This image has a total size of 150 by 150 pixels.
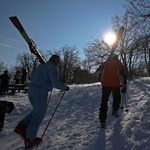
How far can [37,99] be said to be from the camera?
232cm

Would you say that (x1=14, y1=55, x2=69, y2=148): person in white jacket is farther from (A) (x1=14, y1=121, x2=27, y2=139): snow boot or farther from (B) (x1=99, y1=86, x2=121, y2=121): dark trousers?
(B) (x1=99, y1=86, x2=121, y2=121): dark trousers

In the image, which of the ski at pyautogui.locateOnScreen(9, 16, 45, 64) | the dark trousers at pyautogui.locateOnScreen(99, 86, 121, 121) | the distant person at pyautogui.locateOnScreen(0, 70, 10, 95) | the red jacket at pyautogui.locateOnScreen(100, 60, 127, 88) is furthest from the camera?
the distant person at pyautogui.locateOnScreen(0, 70, 10, 95)

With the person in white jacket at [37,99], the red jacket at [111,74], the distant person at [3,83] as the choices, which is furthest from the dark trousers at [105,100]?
the distant person at [3,83]

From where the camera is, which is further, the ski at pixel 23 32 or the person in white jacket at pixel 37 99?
the ski at pixel 23 32

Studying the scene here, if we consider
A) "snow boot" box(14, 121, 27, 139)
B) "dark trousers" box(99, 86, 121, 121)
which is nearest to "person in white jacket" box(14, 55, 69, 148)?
"snow boot" box(14, 121, 27, 139)

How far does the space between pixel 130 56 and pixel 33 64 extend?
121ft

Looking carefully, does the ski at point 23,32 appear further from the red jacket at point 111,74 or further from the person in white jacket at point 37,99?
the red jacket at point 111,74

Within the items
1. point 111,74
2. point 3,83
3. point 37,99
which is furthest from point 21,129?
point 3,83

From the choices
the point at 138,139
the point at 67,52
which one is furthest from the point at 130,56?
the point at 67,52

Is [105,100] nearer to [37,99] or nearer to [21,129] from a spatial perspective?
[37,99]

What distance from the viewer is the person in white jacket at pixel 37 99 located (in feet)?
7.50

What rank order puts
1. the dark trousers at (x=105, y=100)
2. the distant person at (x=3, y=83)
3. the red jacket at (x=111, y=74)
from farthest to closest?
the distant person at (x=3, y=83) < the red jacket at (x=111, y=74) < the dark trousers at (x=105, y=100)

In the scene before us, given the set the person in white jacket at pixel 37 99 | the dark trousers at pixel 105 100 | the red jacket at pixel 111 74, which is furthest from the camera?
the red jacket at pixel 111 74

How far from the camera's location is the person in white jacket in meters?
2.28
